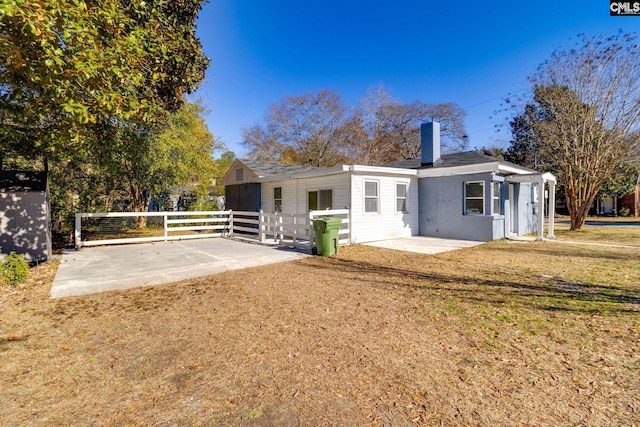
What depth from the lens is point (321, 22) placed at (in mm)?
19188

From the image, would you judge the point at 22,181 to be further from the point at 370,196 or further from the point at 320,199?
the point at 370,196

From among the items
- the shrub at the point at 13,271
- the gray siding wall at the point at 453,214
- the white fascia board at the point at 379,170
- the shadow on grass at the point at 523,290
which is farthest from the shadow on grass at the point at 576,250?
the shrub at the point at 13,271

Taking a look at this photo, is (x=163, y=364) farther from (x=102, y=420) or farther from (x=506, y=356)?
(x=506, y=356)

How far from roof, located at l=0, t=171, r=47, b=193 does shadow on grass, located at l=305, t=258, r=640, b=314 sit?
808 centimetres

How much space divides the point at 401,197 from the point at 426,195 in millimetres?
1239

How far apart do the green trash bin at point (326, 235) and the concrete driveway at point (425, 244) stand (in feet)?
6.90

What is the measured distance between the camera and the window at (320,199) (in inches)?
481

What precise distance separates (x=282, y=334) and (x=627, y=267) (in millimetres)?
8255

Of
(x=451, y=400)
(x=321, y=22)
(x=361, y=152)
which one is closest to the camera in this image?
(x=451, y=400)

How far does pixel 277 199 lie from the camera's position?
14.6 meters

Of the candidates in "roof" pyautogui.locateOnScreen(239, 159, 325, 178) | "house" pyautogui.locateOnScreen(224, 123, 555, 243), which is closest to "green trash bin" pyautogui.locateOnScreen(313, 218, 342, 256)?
"house" pyautogui.locateOnScreen(224, 123, 555, 243)

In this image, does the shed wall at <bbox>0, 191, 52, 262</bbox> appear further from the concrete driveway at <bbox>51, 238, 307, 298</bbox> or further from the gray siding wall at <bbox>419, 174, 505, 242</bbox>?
the gray siding wall at <bbox>419, 174, 505, 242</bbox>

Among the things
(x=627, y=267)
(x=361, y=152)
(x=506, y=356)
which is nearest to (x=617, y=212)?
(x=361, y=152)

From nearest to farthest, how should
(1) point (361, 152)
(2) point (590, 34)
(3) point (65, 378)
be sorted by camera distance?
(3) point (65, 378) < (2) point (590, 34) < (1) point (361, 152)
